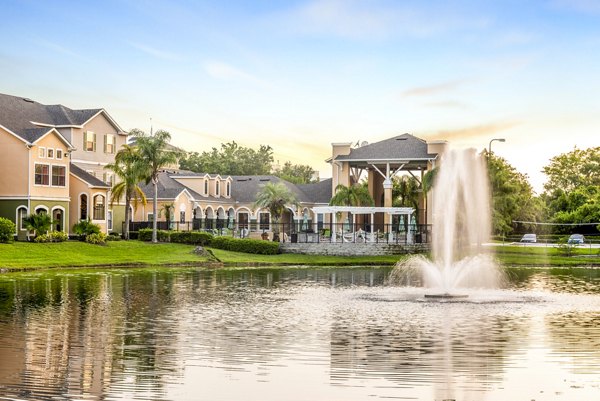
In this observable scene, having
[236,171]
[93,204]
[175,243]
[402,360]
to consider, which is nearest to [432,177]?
[175,243]

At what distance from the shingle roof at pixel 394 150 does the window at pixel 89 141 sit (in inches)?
907

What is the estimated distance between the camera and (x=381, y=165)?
85.7 metres

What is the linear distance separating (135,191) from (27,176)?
429 inches

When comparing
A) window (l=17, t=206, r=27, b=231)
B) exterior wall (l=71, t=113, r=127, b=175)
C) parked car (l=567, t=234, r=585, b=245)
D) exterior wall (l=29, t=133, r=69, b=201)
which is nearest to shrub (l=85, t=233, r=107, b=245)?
window (l=17, t=206, r=27, b=231)

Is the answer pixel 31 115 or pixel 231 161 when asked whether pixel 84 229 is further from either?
pixel 231 161

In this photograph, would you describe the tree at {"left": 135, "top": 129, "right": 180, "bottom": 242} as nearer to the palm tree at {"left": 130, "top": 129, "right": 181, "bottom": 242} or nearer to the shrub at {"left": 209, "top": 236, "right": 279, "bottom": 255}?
the palm tree at {"left": 130, "top": 129, "right": 181, "bottom": 242}

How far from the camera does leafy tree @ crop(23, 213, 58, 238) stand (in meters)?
60.6

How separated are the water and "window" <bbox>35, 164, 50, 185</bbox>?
87.6ft

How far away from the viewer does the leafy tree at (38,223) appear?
60.6m

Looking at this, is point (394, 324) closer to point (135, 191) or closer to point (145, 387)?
point (145, 387)

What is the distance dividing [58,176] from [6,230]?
10.1 meters

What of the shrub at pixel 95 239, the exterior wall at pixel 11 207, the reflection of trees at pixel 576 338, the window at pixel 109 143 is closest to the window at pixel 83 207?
the exterior wall at pixel 11 207

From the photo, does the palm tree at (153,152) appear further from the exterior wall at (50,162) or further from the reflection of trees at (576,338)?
the reflection of trees at (576,338)

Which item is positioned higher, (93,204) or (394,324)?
(93,204)
